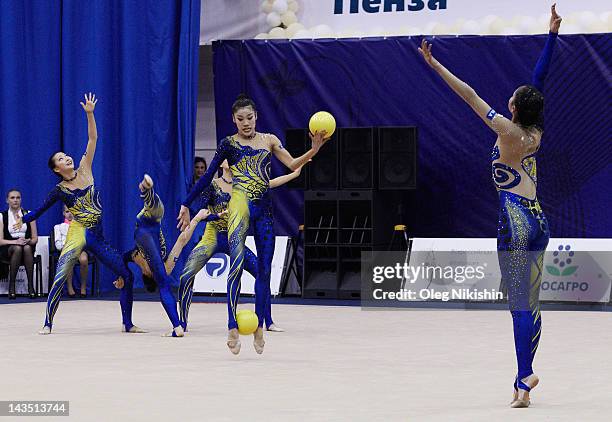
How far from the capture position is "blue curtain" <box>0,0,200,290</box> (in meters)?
14.4

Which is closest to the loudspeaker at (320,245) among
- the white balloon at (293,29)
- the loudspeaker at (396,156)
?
the loudspeaker at (396,156)

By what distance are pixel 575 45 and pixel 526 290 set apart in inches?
336

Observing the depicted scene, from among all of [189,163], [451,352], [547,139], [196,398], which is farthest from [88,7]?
[196,398]

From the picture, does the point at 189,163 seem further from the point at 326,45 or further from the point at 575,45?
the point at 575,45

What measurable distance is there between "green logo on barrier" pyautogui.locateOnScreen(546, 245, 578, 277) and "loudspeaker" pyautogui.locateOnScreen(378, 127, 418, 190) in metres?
2.01

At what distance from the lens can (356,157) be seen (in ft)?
43.3

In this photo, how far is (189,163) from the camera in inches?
576

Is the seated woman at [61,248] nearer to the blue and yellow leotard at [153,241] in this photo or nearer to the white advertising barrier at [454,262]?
the white advertising barrier at [454,262]

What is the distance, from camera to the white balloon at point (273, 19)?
14.5 m

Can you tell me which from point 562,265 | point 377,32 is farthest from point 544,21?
point 562,265

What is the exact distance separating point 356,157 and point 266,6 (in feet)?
9.04

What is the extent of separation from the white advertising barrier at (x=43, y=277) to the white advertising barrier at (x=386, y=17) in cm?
376

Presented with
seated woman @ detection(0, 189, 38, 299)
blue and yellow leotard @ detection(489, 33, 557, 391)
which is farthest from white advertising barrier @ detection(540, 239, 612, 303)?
blue and yellow leotard @ detection(489, 33, 557, 391)

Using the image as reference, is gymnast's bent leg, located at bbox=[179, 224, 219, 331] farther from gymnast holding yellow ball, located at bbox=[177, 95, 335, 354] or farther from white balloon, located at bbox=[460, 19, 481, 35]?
white balloon, located at bbox=[460, 19, 481, 35]
